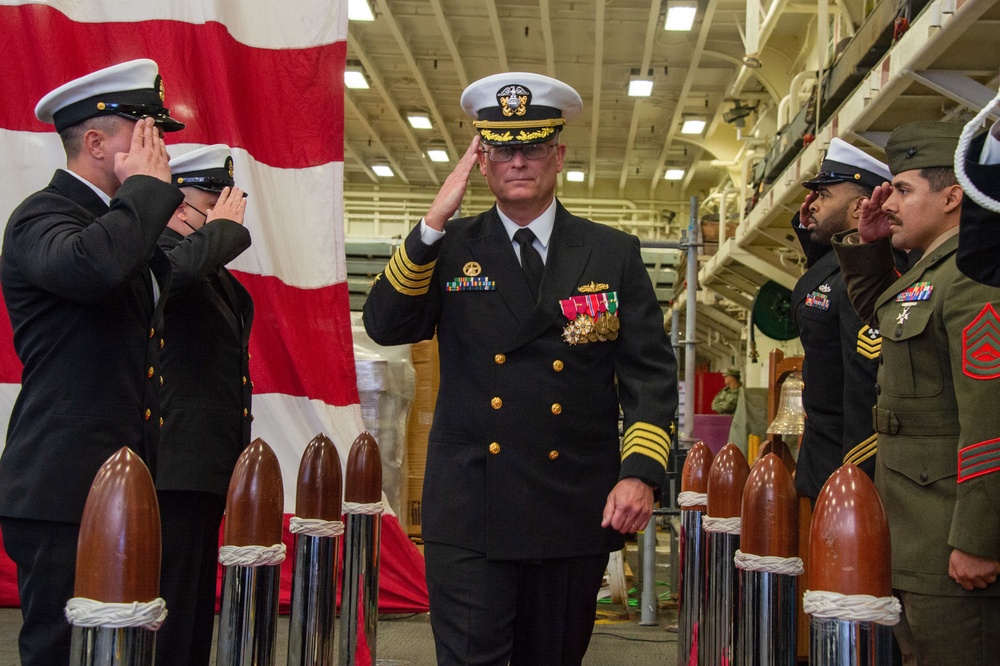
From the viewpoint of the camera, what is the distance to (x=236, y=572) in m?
1.73

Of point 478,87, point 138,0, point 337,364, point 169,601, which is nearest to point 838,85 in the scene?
point 337,364

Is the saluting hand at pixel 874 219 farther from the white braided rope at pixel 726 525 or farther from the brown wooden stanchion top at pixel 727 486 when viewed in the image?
the white braided rope at pixel 726 525

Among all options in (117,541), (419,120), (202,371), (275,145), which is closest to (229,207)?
(202,371)

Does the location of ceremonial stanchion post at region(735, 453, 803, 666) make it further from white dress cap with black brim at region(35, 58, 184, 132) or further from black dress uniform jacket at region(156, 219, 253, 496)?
white dress cap with black brim at region(35, 58, 184, 132)

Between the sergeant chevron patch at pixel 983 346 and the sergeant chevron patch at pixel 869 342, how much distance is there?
680mm

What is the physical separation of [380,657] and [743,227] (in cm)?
680

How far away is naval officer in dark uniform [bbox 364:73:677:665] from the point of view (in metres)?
1.96

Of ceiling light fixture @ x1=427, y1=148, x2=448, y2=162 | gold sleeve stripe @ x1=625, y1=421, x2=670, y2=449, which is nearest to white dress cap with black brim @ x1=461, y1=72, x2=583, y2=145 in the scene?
gold sleeve stripe @ x1=625, y1=421, x2=670, y2=449

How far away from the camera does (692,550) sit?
108 inches

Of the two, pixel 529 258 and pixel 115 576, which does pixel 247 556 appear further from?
pixel 529 258

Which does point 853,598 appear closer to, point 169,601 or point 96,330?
point 96,330

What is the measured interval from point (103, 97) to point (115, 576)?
1.21 m

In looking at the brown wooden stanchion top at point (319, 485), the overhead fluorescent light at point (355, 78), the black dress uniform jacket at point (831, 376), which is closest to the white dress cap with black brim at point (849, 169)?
the black dress uniform jacket at point (831, 376)

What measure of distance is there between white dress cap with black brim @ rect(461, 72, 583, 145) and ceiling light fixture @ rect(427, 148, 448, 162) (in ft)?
49.8
